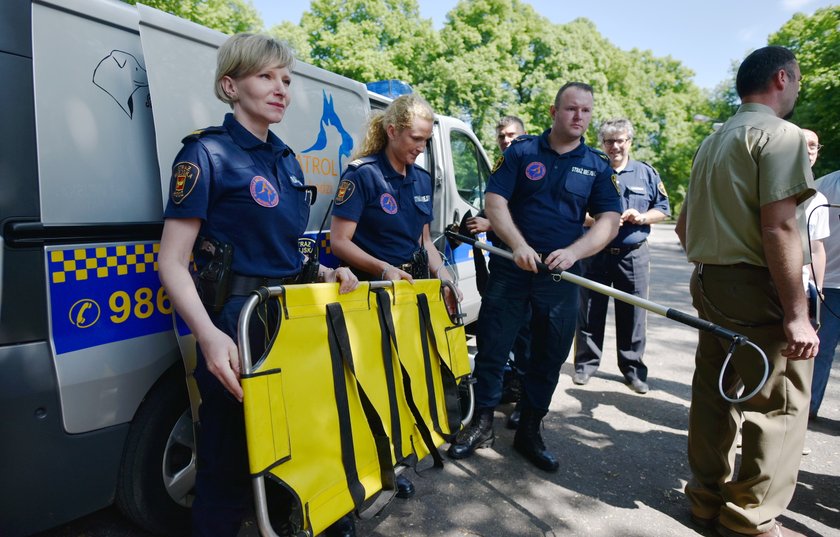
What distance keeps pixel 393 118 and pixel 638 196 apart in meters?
2.70

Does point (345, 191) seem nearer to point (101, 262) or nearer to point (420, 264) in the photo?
point (420, 264)

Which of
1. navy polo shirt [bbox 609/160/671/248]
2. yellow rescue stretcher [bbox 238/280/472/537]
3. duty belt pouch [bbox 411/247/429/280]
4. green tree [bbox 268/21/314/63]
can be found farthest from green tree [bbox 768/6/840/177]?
green tree [bbox 268/21/314/63]

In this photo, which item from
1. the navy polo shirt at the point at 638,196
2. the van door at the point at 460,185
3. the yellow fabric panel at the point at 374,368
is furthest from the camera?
the navy polo shirt at the point at 638,196

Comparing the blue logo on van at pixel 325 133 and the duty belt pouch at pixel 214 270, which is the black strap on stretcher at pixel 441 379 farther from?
the blue logo on van at pixel 325 133

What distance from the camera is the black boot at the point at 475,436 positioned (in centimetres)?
320

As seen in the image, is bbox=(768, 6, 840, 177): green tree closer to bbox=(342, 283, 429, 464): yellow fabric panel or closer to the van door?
the van door

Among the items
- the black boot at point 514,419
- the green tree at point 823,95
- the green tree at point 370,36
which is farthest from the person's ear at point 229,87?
the green tree at point 370,36

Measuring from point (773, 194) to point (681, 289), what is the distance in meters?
7.97

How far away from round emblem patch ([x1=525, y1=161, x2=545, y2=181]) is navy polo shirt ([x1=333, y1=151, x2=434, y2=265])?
2.34ft

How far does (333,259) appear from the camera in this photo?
2951 mm

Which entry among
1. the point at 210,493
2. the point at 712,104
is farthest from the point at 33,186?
the point at 712,104

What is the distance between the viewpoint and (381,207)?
2.62 m

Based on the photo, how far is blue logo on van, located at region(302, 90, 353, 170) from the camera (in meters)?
2.89

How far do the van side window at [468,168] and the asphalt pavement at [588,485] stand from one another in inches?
71.7
